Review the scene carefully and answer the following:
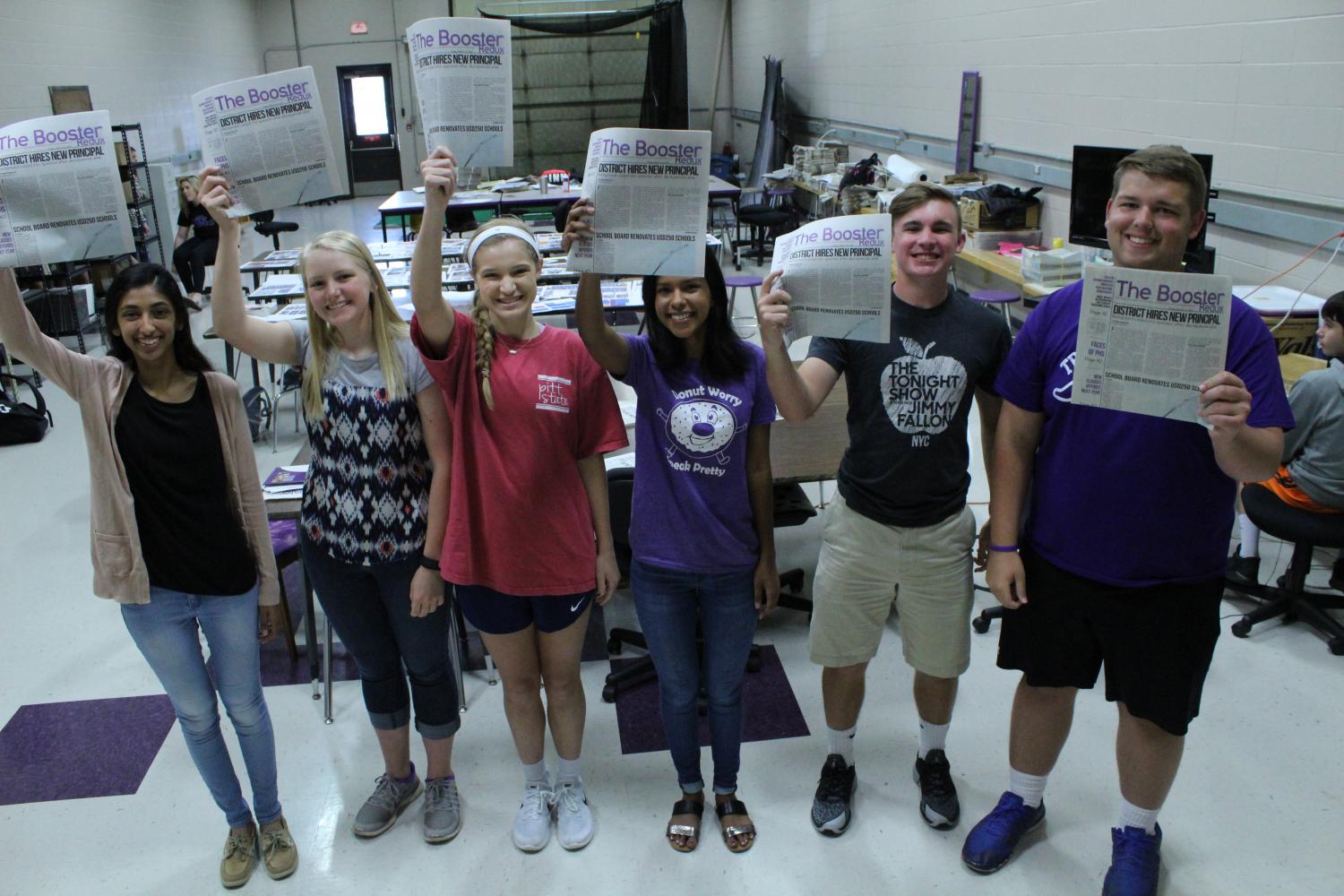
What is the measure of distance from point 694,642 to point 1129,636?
90 centimetres

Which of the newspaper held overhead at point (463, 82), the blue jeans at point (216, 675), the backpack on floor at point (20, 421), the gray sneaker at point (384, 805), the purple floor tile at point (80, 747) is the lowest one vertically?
the purple floor tile at point (80, 747)

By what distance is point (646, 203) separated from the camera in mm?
1821

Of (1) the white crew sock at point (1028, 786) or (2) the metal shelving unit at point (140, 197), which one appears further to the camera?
(2) the metal shelving unit at point (140, 197)

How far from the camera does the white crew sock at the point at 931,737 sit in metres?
2.33

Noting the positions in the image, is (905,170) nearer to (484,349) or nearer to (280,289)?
(280,289)

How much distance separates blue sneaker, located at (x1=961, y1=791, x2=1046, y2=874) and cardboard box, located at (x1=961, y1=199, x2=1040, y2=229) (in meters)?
4.35

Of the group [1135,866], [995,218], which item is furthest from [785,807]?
[995,218]

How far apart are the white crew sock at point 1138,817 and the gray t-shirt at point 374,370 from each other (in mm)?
1774

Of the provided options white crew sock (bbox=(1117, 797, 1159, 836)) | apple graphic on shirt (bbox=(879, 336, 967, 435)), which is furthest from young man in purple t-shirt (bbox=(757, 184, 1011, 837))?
white crew sock (bbox=(1117, 797, 1159, 836))

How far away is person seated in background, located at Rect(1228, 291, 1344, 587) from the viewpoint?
9.52 ft

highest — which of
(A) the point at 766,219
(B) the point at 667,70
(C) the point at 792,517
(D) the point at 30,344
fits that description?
(B) the point at 667,70

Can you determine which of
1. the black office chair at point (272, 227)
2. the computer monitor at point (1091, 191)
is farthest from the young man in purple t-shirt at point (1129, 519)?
the black office chair at point (272, 227)

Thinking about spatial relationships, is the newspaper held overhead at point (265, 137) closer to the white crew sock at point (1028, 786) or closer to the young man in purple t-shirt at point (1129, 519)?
the young man in purple t-shirt at point (1129, 519)

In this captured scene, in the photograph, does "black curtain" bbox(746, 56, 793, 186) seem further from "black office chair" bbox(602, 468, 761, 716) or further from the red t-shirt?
the red t-shirt
